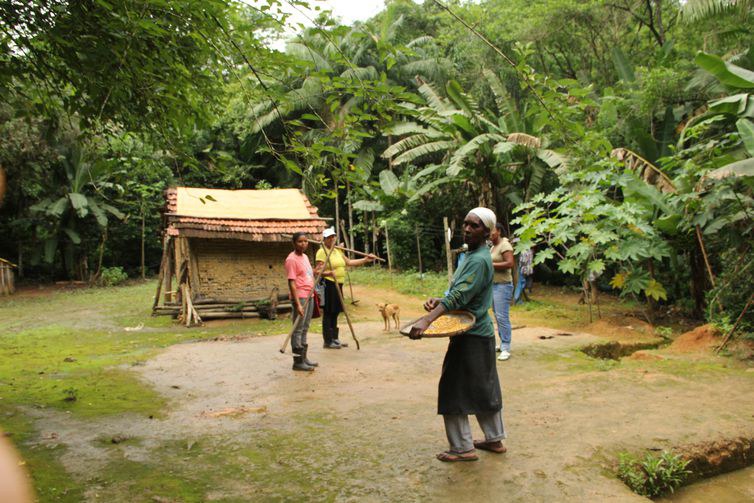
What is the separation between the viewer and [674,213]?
977cm

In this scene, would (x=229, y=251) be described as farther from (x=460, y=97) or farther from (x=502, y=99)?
(x=502, y=99)

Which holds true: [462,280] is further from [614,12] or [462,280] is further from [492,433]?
[614,12]

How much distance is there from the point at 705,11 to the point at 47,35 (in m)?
13.4

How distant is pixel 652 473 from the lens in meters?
3.82

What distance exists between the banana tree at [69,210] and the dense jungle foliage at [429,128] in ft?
0.29

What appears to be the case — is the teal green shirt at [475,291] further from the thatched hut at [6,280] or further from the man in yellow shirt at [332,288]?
the thatched hut at [6,280]

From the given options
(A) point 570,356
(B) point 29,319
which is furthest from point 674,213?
(B) point 29,319

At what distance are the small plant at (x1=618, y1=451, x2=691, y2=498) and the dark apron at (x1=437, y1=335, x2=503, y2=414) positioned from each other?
93 centimetres

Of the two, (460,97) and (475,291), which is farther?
(460,97)

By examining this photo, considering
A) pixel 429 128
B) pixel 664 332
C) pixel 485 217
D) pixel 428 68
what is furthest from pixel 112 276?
pixel 485 217

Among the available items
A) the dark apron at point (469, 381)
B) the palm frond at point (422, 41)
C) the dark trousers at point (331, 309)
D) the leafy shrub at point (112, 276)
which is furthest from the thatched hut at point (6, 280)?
the dark apron at point (469, 381)

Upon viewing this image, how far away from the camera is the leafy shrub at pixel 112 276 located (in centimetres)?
2311

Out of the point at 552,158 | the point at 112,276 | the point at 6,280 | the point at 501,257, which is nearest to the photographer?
the point at 501,257

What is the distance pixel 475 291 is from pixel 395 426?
5.07ft
